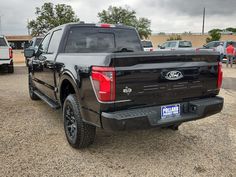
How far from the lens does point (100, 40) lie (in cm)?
464

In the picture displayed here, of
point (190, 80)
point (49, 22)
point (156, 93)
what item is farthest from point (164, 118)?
point (49, 22)

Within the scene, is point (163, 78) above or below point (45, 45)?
below

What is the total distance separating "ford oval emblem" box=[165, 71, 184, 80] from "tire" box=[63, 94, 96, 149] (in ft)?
4.08

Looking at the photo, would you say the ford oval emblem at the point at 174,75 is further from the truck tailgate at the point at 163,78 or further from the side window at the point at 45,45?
the side window at the point at 45,45

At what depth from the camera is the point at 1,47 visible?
446 inches

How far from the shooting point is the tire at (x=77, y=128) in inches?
134

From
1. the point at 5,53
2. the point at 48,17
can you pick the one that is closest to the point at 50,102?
the point at 5,53

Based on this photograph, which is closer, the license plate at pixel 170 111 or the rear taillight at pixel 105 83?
the rear taillight at pixel 105 83

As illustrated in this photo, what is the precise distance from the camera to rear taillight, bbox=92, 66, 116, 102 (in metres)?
2.75

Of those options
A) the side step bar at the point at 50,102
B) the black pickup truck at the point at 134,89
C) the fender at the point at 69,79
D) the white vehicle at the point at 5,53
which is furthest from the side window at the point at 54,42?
the white vehicle at the point at 5,53

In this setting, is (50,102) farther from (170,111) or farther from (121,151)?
(170,111)

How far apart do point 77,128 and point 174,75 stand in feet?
4.89

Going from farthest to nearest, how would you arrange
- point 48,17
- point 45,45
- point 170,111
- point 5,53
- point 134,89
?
point 48,17 → point 5,53 → point 45,45 → point 170,111 → point 134,89

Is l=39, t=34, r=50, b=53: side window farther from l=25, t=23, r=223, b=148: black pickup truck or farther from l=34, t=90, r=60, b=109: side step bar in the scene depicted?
l=25, t=23, r=223, b=148: black pickup truck
